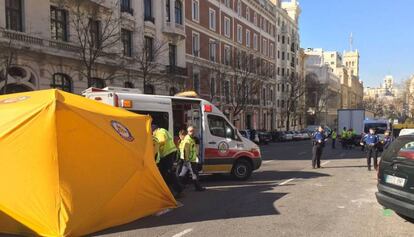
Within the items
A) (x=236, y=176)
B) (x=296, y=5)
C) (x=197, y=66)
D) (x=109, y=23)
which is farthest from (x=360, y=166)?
(x=296, y=5)

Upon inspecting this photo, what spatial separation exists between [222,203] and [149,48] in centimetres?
2791

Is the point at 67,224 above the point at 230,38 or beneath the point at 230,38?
beneath

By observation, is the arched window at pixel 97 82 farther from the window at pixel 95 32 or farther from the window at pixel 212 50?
the window at pixel 212 50

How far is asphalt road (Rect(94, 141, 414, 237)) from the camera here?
7195 millimetres

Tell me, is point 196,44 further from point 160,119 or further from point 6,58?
point 160,119

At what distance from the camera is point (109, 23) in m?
30.0

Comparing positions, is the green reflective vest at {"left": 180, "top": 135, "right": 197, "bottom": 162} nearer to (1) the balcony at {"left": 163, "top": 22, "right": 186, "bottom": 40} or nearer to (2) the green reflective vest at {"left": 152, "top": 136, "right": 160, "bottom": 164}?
(2) the green reflective vest at {"left": 152, "top": 136, "right": 160, "bottom": 164}

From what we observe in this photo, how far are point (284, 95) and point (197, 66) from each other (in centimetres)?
3628

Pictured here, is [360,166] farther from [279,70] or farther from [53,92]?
[279,70]

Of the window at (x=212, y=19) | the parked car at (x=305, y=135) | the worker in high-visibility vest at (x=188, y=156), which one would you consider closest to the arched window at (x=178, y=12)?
the window at (x=212, y=19)

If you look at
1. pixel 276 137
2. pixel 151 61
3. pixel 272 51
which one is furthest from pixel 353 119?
pixel 272 51

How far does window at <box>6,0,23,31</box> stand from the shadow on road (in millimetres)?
16201

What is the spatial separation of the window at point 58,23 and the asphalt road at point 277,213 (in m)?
18.1

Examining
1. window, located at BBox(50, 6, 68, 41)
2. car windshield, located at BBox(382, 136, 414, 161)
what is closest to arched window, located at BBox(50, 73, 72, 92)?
window, located at BBox(50, 6, 68, 41)
